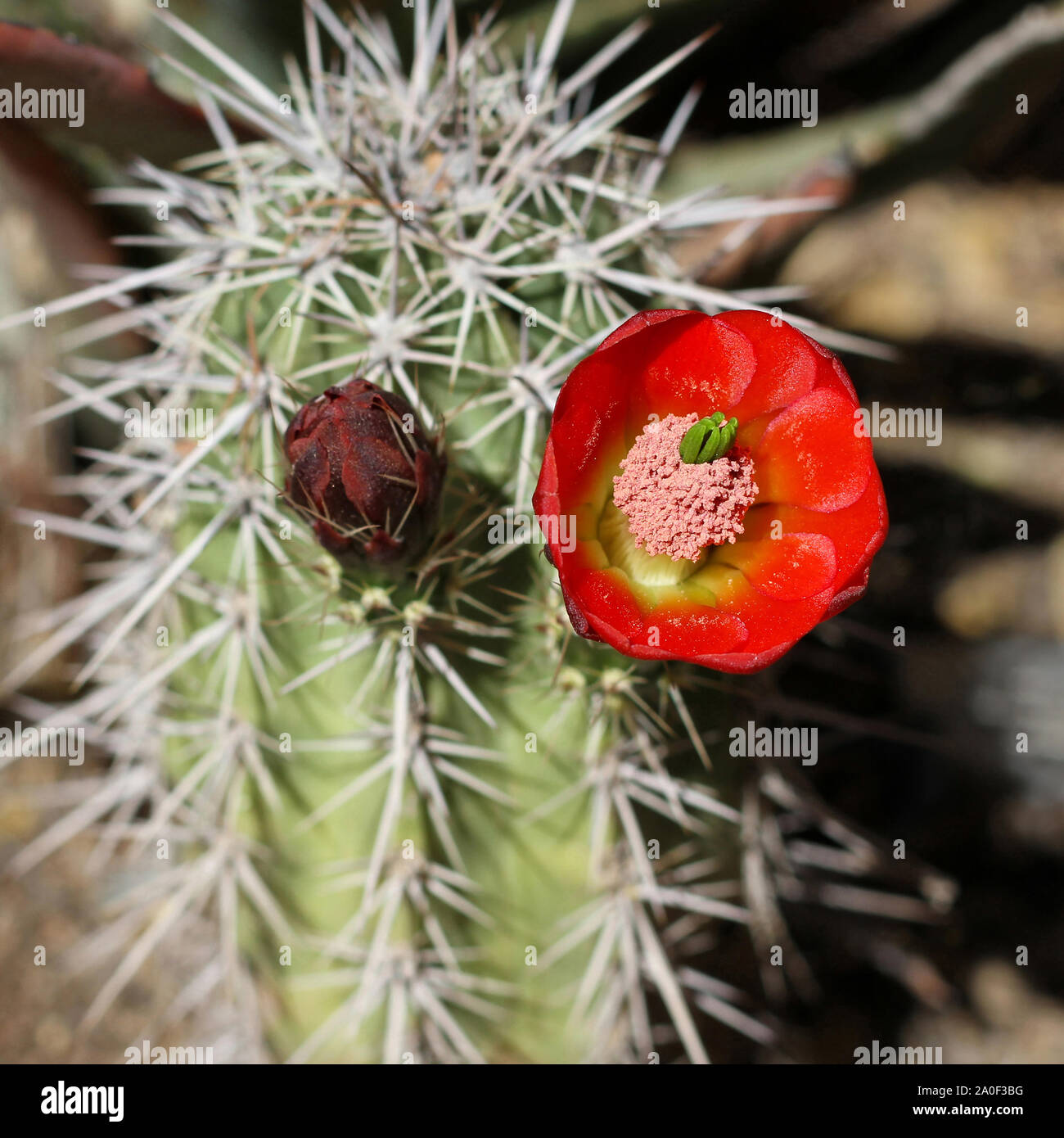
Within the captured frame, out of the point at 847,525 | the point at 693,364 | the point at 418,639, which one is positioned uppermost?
the point at 693,364

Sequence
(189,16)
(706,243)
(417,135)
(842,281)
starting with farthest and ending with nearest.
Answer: (842,281)
(706,243)
(189,16)
(417,135)

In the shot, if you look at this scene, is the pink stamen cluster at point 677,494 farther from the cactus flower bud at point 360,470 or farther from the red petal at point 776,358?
the cactus flower bud at point 360,470

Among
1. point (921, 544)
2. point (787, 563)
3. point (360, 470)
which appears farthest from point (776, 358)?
point (921, 544)

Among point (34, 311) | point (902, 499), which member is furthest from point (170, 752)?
point (902, 499)

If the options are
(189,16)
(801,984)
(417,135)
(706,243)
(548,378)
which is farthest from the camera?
(801,984)

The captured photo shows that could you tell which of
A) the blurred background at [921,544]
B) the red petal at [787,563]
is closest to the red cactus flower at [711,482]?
the red petal at [787,563]

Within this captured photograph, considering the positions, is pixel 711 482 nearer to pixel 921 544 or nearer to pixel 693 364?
pixel 693 364
